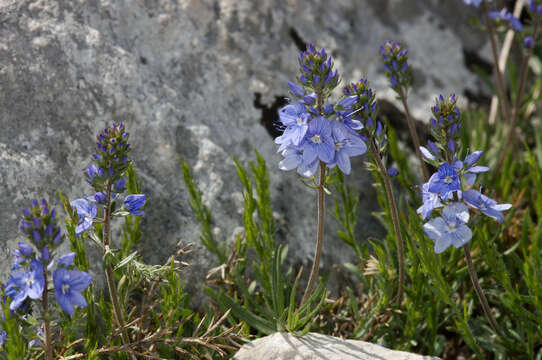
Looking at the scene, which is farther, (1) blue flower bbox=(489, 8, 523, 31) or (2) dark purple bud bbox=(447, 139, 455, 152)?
(1) blue flower bbox=(489, 8, 523, 31)

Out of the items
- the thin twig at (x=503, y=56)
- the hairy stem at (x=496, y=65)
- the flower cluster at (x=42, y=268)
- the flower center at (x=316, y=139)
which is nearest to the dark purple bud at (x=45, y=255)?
the flower cluster at (x=42, y=268)

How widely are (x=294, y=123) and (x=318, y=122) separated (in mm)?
128

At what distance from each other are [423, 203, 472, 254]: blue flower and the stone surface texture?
1.10m

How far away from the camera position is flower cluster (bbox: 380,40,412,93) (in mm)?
3070

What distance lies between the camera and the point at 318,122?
221 cm

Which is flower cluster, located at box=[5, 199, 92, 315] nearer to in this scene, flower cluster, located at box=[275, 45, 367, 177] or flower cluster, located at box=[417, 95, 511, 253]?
flower cluster, located at box=[275, 45, 367, 177]

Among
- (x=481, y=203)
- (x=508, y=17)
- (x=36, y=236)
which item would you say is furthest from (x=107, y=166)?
(x=508, y=17)

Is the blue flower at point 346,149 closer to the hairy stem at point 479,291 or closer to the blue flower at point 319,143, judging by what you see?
the blue flower at point 319,143

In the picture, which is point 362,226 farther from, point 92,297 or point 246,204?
point 92,297

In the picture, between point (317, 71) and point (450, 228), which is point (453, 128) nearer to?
point (450, 228)

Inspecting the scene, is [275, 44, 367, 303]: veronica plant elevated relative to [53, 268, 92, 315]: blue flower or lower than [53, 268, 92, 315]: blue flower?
elevated

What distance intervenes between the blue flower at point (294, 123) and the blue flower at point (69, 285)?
0.97m

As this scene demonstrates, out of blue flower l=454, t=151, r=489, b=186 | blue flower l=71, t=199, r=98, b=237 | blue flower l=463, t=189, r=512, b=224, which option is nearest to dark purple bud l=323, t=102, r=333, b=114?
blue flower l=454, t=151, r=489, b=186

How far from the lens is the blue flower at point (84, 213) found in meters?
2.16
